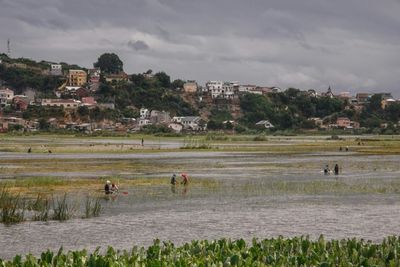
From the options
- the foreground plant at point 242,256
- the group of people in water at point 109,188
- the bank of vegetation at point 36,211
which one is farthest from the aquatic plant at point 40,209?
the foreground plant at point 242,256

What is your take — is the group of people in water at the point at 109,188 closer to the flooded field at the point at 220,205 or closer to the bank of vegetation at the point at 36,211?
the flooded field at the point at 220,205

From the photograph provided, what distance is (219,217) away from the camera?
123ft

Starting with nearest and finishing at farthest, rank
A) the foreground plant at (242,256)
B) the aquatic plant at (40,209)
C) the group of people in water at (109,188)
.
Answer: the foreground plant at (242,256) → the aquatic plant at (40,209) → the group of people in water at (109,188)

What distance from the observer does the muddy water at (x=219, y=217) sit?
31.4 m

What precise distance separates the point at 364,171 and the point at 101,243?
42.6 m

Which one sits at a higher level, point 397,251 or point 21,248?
point 397,251

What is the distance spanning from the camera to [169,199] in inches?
1779

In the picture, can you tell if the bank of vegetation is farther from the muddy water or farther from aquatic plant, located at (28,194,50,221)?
the muddy water

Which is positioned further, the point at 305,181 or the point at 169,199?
the point at 305,181

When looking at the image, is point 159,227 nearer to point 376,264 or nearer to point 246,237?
point 246,237

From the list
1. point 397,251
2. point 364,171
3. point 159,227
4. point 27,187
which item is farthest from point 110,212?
point 364,171

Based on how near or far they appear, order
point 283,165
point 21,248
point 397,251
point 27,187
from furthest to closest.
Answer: point 283,165 < point 27,187 < point 21,248 < point 397,251

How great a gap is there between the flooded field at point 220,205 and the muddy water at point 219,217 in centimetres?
5

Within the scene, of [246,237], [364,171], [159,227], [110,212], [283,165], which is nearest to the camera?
[246,237]
